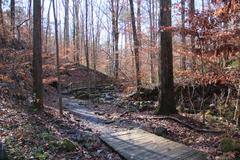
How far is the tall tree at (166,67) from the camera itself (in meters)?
11.3

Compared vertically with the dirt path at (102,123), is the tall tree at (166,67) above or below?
above

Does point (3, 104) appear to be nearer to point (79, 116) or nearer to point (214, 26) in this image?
point (79, 116)

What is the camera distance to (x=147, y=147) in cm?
759

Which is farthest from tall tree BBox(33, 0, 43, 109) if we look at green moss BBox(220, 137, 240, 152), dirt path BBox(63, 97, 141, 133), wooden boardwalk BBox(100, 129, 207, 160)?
green moss BBox(220, 137, 240, 152)

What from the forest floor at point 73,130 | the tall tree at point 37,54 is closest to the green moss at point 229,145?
the forest floor at point 73,130

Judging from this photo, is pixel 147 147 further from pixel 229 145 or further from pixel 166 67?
pixel 166 67

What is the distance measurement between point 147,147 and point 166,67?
4.34 metres

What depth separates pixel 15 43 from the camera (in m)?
20.6

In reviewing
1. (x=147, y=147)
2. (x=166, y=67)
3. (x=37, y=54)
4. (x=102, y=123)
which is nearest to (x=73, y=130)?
(x=102, y=123)

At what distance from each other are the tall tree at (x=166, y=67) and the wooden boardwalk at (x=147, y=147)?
257 centimetres

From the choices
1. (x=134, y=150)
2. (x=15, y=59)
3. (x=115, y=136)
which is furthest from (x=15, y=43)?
(x=134, y=150)

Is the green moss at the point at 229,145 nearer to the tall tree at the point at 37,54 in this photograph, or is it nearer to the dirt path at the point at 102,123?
the dirt path at the point at 102,123

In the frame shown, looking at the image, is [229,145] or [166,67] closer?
[229,145]

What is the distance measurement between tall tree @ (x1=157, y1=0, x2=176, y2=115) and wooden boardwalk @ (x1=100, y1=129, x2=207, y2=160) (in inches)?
101
